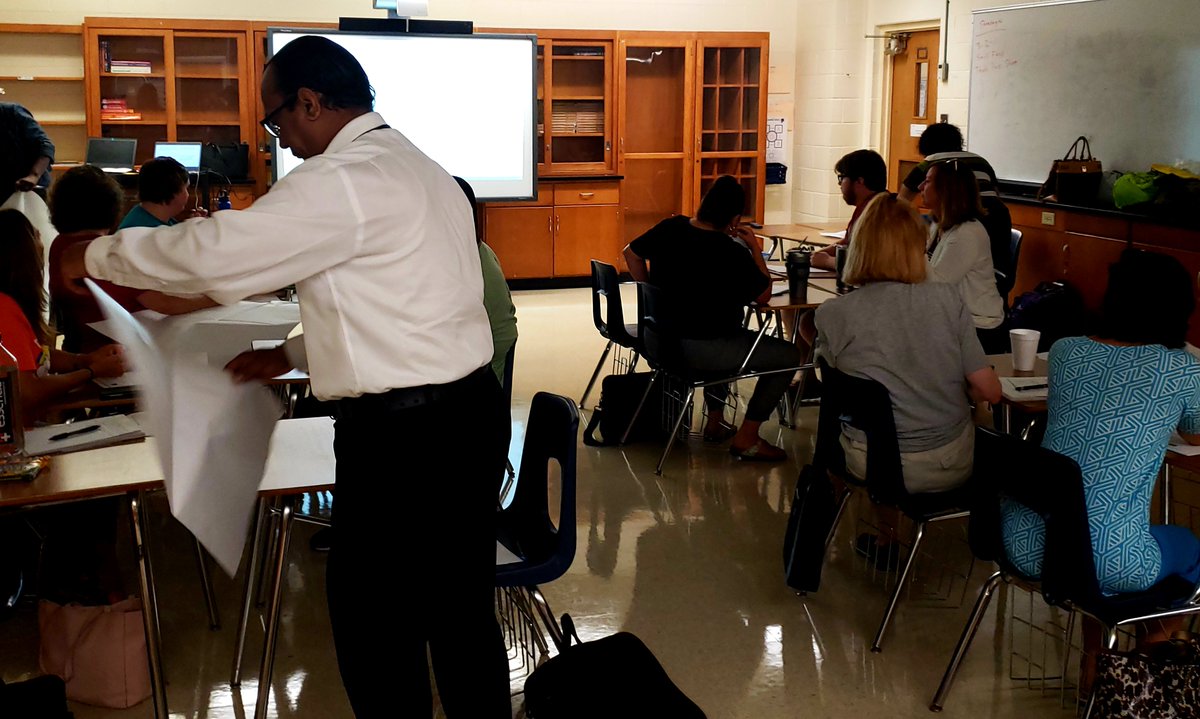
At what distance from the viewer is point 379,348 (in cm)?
196

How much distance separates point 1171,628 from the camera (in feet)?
8.98

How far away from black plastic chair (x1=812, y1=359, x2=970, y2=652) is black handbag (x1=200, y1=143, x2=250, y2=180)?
620 cm

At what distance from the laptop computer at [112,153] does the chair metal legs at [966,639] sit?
22.4ft

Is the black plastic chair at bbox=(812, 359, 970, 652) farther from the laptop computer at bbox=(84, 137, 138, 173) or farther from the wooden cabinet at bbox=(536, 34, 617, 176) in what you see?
the laptop computer at bbox=(84, 137, 138, 173)

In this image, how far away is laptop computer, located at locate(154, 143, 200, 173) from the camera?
795 cm

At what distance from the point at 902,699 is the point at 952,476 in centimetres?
61

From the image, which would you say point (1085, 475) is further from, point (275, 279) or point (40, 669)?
point (40, 669)

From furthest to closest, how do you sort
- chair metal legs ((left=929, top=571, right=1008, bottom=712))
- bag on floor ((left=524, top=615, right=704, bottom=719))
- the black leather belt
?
chair metal legs ((left=929, top=571, right=1008, bottom=712)) < bag on floor ((left=524, top=615, right=704, bottom=719)) < the black leather belt

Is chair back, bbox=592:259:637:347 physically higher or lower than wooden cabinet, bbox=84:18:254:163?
lower

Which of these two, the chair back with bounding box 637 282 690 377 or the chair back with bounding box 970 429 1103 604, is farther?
the chair back with bounding box 637 282 690 377

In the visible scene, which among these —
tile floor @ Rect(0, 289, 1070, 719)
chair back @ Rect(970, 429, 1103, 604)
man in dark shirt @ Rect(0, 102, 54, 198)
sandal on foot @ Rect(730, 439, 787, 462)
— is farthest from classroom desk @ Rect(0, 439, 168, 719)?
sandal on foot @ Rect(730, 439, 787, 462)

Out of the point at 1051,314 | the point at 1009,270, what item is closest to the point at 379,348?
the point at 1009,270

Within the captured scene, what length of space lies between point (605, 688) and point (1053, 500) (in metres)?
1.01

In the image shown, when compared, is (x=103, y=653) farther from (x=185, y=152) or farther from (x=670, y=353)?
(x=185, y=152)
